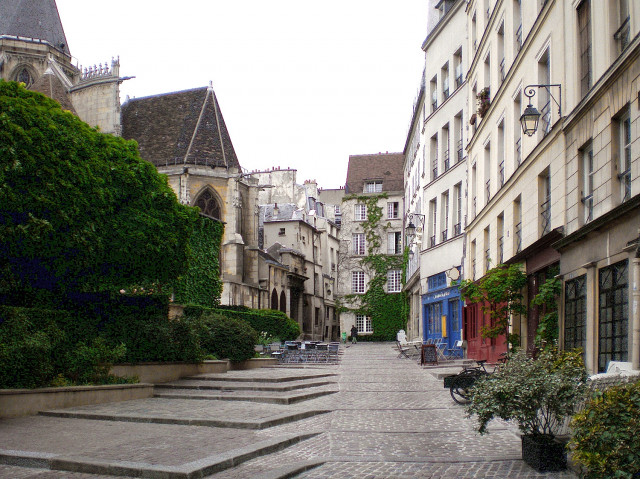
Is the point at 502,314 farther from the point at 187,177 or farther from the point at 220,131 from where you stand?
the point at 220,131

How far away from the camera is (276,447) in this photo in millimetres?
→ 8547

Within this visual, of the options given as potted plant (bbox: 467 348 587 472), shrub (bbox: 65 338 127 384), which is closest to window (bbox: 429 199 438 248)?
shrub (bbox: 65 338 127 384)

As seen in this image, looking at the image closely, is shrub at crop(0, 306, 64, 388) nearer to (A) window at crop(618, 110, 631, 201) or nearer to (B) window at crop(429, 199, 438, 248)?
(A) window at crop(618, 110, 631, 201)

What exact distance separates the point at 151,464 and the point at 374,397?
793cm

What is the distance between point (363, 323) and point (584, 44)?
47.2 m

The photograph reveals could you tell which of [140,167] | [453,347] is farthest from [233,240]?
[140,167]

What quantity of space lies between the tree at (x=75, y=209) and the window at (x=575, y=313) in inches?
373

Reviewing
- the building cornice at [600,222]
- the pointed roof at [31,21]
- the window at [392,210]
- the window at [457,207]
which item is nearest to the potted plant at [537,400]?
the building cornice at [600,222]

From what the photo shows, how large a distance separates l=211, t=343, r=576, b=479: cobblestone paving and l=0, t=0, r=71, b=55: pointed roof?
1831 inches

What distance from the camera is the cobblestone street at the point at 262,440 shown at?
23.7 feet

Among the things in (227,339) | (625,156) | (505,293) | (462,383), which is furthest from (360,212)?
(625,156)

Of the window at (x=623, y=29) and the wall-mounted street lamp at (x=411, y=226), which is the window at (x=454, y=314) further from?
the window at (x=623, y=29)

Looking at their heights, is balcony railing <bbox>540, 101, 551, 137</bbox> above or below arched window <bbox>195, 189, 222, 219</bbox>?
below

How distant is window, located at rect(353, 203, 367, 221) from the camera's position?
60.7 meters
